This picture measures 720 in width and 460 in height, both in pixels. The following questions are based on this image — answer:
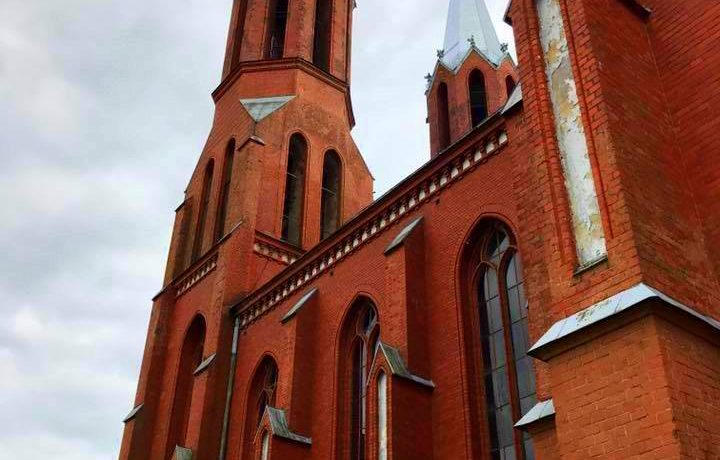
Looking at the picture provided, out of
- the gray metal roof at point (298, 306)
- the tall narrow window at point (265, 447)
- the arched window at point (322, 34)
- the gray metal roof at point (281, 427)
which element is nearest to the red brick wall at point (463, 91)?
the arched window at point (322, 34)

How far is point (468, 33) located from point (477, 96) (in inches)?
109

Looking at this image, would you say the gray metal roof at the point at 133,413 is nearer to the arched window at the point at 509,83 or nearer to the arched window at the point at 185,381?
the arched window at the point at 185,381

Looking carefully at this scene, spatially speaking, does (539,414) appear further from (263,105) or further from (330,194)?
(263,105)

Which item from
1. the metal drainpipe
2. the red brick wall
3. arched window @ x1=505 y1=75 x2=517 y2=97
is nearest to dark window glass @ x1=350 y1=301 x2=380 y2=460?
the metal drainpipe

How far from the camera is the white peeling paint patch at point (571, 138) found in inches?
262

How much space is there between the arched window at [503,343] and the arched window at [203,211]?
448 inches

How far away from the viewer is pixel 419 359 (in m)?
11.5

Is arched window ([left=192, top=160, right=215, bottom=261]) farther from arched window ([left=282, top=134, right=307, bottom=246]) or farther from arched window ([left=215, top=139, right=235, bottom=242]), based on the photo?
arched window ([left=282, top=134, right=307, bottom=246])

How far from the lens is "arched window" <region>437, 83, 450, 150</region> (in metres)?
21.5

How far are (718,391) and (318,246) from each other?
34.3 ft

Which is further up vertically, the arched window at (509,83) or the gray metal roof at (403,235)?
the arched window at (509,83)

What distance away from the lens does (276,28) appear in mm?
25422

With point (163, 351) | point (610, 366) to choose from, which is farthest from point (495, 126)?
point (163, 351)

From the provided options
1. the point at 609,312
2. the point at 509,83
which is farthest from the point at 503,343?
the point at 509,83
